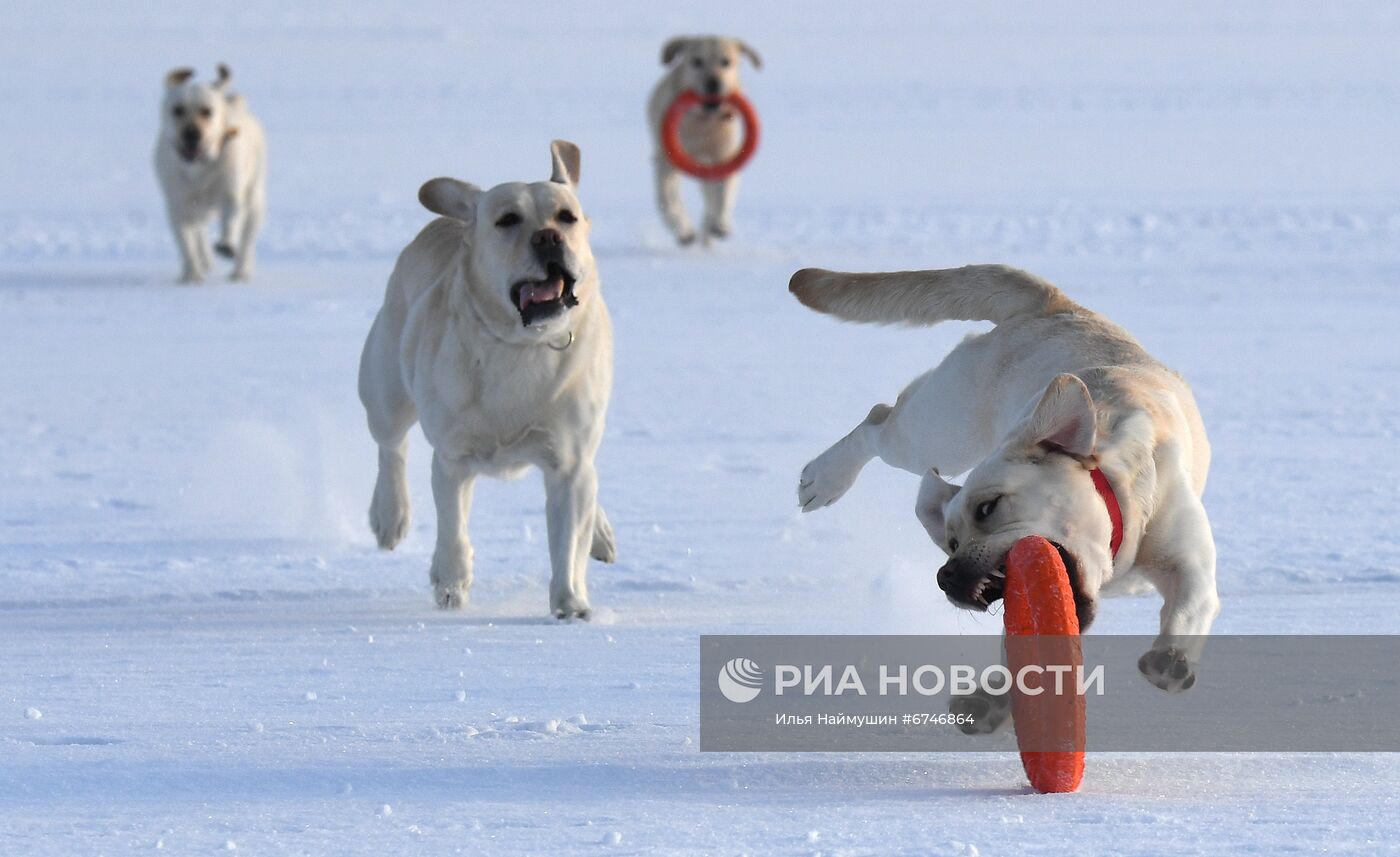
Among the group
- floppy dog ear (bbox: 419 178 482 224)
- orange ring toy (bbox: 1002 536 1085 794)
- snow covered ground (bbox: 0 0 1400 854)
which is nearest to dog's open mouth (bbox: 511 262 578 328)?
floppy dog ear (bbox: 419 178 482 224)

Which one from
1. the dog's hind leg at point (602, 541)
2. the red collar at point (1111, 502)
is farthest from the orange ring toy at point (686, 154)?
the red collar at point (1111, 502)

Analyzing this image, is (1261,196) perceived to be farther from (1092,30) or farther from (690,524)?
(1092,30)

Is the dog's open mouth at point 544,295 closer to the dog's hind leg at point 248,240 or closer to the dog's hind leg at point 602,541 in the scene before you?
the dog's hind leg at point 602,541

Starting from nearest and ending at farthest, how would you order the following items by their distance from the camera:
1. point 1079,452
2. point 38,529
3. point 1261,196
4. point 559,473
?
point 1079,452, point 559,473, point 38,529, point 1261,196

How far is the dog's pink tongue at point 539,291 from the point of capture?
18.0 feet

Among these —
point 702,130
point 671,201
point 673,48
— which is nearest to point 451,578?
point 671,201

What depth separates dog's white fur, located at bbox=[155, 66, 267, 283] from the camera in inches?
541

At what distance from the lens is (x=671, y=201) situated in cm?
1584

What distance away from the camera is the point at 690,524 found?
695cm

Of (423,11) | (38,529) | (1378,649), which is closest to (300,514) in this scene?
(38,529)

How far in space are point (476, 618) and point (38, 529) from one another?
1.96 meters

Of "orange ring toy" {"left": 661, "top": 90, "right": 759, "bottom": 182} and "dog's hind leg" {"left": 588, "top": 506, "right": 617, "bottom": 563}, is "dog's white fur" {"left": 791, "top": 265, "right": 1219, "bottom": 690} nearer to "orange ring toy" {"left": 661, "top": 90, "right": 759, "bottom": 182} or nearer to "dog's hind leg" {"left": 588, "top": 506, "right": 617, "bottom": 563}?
"dog's hind leg" {"left": 588, "top": 506, "right": 617, "bottom": 563}

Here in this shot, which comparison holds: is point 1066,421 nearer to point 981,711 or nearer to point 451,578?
point 981,711

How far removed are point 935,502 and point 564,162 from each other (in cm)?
241
